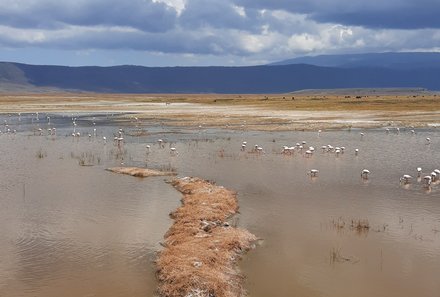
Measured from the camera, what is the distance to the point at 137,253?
20219 mm

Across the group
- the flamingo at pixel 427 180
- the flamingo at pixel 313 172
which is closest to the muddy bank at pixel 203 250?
the flamingo at pixel 313 172

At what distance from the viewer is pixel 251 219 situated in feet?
81.0

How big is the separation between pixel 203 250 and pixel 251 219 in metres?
5.88

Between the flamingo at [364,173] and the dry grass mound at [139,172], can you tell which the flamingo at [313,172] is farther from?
the dry grass mound at [139,172]

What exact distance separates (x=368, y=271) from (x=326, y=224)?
5.51 m

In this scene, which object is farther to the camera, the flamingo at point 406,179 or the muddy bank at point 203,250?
the flamingo at point 406,179

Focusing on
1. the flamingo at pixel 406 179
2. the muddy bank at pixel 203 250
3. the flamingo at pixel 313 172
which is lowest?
the muddy bank at pixel 203 250

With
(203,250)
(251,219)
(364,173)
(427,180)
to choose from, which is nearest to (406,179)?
(427,180)

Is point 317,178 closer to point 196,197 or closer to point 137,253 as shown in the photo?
point 196,197

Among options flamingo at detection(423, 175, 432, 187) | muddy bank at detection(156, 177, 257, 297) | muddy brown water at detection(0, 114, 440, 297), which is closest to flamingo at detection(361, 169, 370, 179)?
muddy brown water at detection(0, 114, 440, 297)

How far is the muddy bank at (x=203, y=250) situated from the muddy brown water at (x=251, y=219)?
1.78 ft

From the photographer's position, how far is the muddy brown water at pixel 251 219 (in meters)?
17.7

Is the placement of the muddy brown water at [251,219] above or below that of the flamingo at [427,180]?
below

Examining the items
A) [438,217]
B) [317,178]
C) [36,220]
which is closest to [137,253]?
[36,220]
